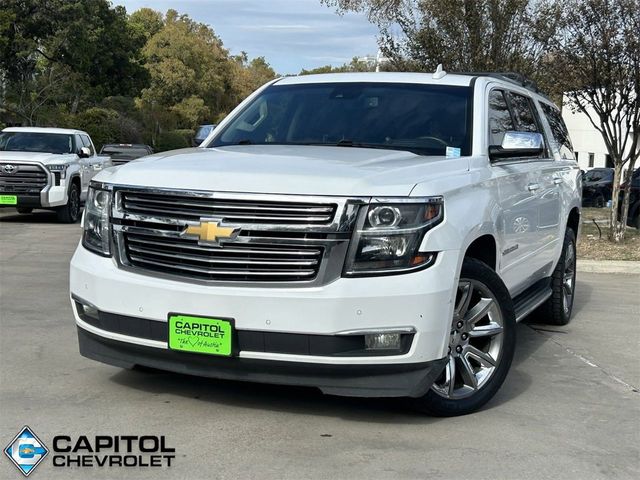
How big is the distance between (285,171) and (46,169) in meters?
12.5

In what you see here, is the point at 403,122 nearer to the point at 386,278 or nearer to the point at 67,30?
the point at 386,278

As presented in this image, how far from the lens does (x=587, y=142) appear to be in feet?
158

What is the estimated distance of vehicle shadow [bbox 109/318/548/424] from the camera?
16.6 feet

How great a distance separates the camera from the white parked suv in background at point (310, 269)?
4.46 metres

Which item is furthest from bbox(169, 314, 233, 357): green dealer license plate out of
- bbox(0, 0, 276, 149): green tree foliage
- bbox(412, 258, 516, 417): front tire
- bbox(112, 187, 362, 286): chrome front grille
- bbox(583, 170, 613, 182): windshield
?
bbox(583, 170, 613, 182): windshield

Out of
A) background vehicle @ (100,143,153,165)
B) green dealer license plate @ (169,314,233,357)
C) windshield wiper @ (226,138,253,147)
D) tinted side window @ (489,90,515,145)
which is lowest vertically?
background vehicle @ (100,143,153,165)

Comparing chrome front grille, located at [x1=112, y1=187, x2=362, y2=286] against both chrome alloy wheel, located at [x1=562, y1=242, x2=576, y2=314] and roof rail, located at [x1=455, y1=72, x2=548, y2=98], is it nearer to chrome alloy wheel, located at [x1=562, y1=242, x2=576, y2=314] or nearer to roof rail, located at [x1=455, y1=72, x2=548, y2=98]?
roof rail, located at [x1=455, y1=72, x2=548, y2=98]

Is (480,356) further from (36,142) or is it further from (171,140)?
(171,140)

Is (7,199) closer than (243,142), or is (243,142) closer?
(243,142)

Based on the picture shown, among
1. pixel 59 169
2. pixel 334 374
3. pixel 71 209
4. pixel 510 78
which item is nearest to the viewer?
pixel 334 374

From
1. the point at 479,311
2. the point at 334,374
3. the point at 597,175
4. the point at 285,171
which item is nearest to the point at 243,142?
the point at 285,171

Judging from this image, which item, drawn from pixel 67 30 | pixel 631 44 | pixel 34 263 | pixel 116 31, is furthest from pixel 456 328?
pixel 116 31

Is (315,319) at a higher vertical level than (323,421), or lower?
higher

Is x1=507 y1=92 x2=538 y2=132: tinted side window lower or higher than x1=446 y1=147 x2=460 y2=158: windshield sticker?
higher
